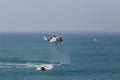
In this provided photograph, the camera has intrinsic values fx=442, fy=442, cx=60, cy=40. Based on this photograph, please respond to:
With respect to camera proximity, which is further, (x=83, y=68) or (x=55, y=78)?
(x=83, y=68)

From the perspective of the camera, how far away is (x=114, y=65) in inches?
5162

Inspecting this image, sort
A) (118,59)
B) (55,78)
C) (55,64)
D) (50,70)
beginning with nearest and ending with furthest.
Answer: (55,78), (50,70), (55,64), (118,59)

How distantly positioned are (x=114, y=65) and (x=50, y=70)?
2480 cm

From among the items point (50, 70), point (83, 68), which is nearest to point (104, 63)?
point (83, 68)

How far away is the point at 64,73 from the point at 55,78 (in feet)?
31.2

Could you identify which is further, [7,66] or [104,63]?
[104,63]

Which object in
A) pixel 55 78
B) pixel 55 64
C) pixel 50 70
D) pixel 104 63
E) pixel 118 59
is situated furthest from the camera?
pixel 118 59

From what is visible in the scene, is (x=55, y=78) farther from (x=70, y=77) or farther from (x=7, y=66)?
(x=7, y=66)

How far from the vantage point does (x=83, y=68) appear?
12200 centimetres

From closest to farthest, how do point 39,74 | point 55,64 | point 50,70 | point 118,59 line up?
point 39,74
point 50,70
point 55,64
point 118,59

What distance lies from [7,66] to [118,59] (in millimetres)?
48900

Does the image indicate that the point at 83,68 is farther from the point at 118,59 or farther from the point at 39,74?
the point at 118,59

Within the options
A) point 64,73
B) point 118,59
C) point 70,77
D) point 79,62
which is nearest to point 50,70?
point 64,73

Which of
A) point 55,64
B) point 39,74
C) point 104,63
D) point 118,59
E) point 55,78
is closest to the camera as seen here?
point 55,78
